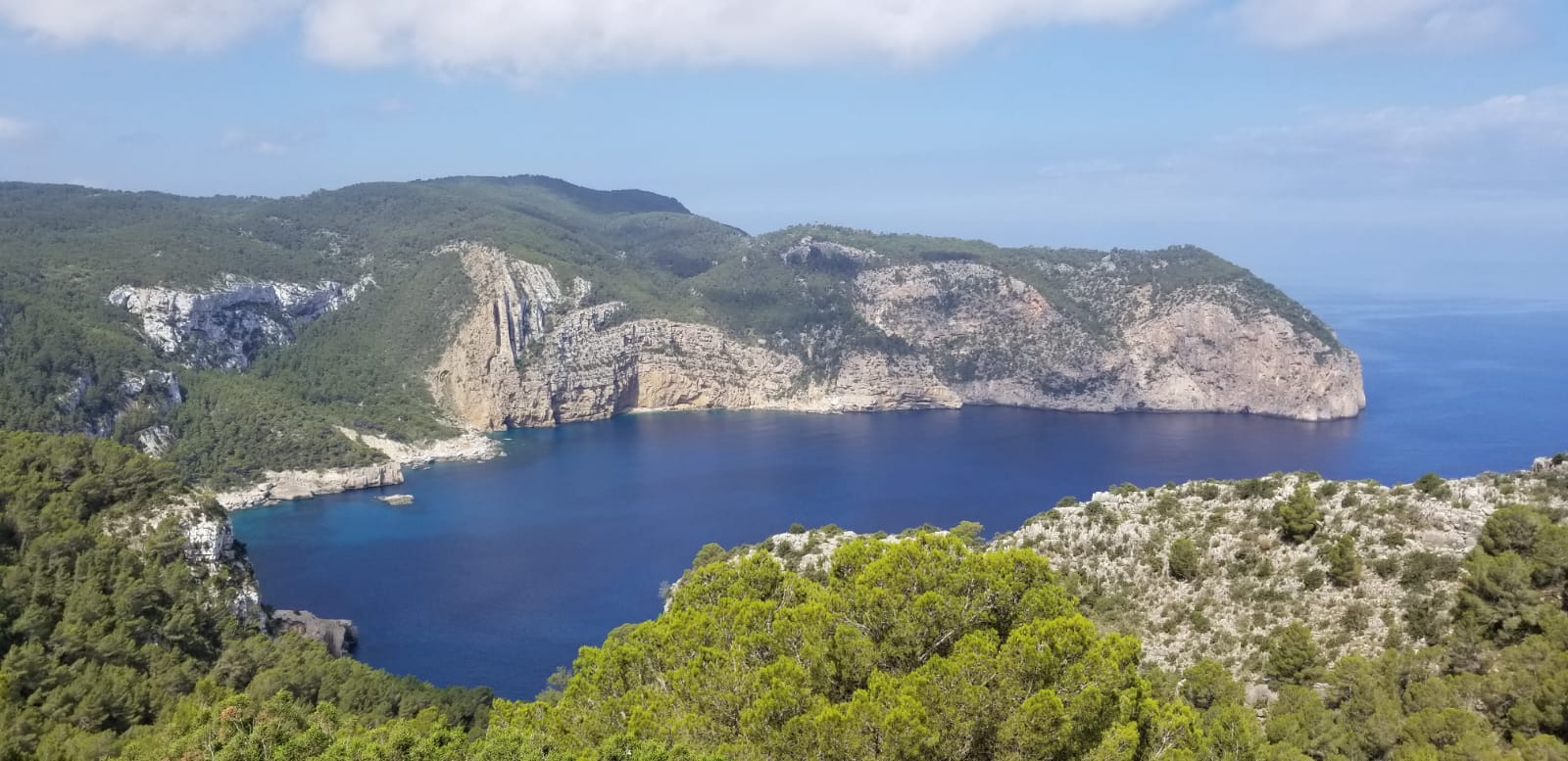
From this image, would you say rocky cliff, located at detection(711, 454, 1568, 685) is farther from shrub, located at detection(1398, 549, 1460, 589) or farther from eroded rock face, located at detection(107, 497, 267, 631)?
eroded rock face, located at detection(107, 497, 267, 631)

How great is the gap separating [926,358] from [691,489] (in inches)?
1743

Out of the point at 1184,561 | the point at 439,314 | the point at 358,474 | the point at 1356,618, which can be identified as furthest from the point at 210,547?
the point at 439,314

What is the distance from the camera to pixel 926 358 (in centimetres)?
10588

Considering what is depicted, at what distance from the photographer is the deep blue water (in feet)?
151

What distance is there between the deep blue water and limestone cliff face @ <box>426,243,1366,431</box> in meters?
3.56

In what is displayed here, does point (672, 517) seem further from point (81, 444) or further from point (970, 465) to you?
point (81, 444)

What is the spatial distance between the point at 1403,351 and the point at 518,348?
4672 inches

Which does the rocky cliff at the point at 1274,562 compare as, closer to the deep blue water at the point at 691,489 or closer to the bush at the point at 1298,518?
the bush at the point at 1298,518

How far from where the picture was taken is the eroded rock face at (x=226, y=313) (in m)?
77.4

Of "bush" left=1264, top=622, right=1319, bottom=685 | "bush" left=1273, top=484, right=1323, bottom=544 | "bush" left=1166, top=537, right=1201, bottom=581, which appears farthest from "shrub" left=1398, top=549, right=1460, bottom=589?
"bush" left=1166, top=537, right=1201, bottom=581

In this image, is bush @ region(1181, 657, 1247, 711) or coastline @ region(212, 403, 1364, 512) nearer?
bush @ region(1181, 657, 1247, 711)

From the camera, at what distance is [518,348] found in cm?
9631

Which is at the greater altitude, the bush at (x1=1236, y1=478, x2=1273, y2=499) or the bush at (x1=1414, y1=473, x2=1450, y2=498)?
the bush at (x1=1414, y1=473, x2=1450, y2=498)

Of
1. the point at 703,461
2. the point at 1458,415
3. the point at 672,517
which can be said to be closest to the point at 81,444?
the point at 672,517
